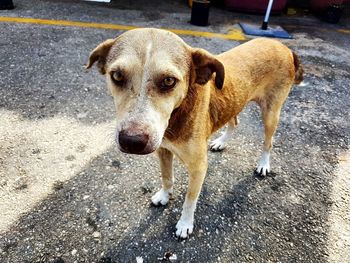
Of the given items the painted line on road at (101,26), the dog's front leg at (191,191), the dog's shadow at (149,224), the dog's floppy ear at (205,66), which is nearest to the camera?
the dog's floppy ear at (205,66)

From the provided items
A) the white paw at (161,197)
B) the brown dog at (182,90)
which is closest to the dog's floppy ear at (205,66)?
the brown dog at (182,90)

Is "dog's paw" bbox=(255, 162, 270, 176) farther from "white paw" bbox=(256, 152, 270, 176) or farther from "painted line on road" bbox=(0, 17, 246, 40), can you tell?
"painted line on road" bbox=(0, 17, 246, 40)

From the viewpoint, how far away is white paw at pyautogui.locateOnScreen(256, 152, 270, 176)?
12.0ft

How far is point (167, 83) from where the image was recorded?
6.97ft

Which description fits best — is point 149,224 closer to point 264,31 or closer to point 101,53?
point 101,53

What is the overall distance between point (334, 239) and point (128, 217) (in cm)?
208

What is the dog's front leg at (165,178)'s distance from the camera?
2975 millimetres

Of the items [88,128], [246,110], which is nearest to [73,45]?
[88,128]

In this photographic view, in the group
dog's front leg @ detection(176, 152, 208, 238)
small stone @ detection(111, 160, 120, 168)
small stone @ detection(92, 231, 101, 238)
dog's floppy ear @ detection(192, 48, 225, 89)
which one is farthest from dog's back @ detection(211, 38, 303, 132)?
small stone @ detection(92, 231, 101, 238)

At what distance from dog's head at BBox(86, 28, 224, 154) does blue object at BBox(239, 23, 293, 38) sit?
5.36 meters

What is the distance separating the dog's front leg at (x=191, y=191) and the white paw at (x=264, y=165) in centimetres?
119

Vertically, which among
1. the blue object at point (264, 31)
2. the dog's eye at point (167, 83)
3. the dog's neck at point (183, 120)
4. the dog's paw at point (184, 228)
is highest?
the dog's eye at point (167, 83)

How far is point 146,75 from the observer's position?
2039 mm

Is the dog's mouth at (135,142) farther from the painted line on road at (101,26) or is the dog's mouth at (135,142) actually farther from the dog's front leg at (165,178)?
the painted line on road at (101,26)
